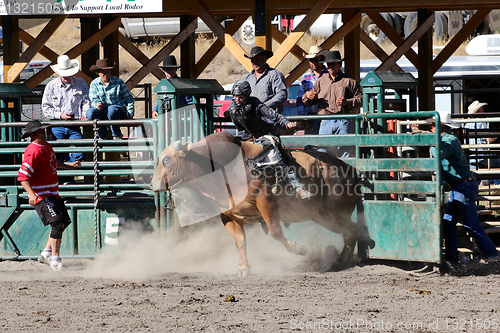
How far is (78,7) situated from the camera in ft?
28.6

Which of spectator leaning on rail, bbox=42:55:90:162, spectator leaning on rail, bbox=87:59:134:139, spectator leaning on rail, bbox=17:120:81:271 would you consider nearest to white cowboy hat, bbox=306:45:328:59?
spectator leaning on rail, bbox=87:59:134:139

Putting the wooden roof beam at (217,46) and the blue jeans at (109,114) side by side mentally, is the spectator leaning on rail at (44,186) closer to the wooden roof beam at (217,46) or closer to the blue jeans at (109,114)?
the blue jeans at (109,114)

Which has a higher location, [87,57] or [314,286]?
[87,57]

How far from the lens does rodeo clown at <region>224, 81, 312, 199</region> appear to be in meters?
6.41

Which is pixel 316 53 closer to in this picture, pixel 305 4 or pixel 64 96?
pixel 305 4

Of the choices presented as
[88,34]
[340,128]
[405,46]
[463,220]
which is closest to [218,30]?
[340,128]

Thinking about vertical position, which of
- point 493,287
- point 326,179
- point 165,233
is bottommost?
point 493,287

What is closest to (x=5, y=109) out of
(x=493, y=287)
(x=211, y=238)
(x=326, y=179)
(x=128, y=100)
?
(x=128, y=100)

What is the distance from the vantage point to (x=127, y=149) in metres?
7.20

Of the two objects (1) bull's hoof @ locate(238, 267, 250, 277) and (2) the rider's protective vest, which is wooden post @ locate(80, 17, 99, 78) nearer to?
(2) the rider's protective vest

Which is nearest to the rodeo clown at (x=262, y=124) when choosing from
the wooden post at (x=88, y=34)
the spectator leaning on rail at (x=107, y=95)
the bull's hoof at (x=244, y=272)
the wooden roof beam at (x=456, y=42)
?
the bull's hoof at (x=244, y=272)

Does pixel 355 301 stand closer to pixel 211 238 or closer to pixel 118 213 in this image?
pixel 211 238

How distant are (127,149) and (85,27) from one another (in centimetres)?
472

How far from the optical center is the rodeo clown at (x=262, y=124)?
641 centimetres
